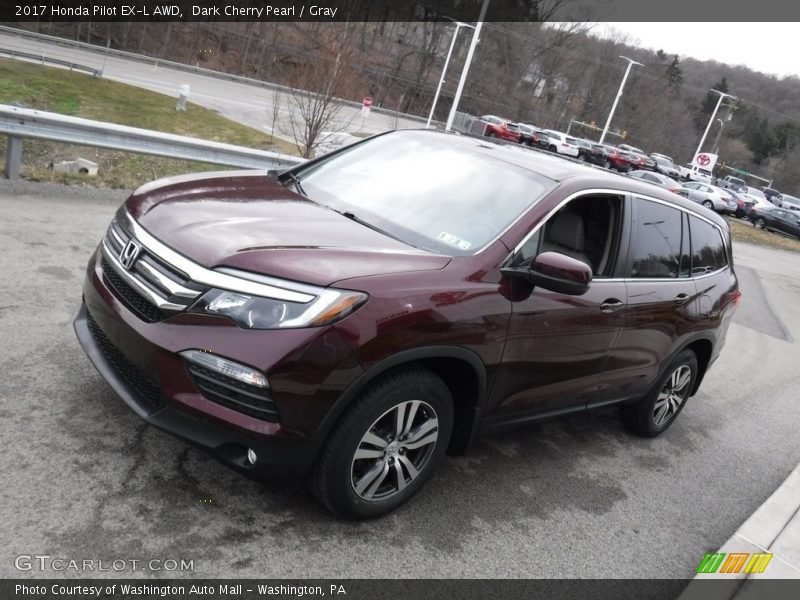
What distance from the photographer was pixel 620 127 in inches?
3511

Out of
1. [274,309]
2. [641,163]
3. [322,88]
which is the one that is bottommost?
[274,309]

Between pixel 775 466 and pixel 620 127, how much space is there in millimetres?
91088

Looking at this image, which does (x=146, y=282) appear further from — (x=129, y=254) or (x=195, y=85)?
(x=195, y=85)

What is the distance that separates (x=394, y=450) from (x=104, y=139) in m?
6.82

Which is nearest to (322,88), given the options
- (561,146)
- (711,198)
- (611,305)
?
(611,305)

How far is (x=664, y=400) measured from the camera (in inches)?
210

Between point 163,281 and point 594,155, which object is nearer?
point 163,281

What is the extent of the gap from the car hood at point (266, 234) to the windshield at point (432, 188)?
0.23 metres

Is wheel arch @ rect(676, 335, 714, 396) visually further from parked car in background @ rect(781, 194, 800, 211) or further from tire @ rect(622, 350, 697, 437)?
parked car in background @ rect(781, 194, 800, 211)

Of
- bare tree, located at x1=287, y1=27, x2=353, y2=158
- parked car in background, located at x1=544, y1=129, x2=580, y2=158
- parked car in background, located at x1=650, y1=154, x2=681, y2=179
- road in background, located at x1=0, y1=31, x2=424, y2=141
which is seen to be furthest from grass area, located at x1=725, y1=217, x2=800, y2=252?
parked car in background, located at x1=650, y1=154, x2=681, y2=179

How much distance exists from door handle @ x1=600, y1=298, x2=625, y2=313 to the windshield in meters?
0.80

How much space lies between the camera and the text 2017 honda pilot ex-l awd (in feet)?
9.11

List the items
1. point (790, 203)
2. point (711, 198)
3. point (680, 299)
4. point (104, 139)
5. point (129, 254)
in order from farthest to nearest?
point (790, 203), point (711, 198), point (104, 139), point (680, 299), point (129, 254)

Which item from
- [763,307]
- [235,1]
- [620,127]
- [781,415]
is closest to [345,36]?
[763,307]
